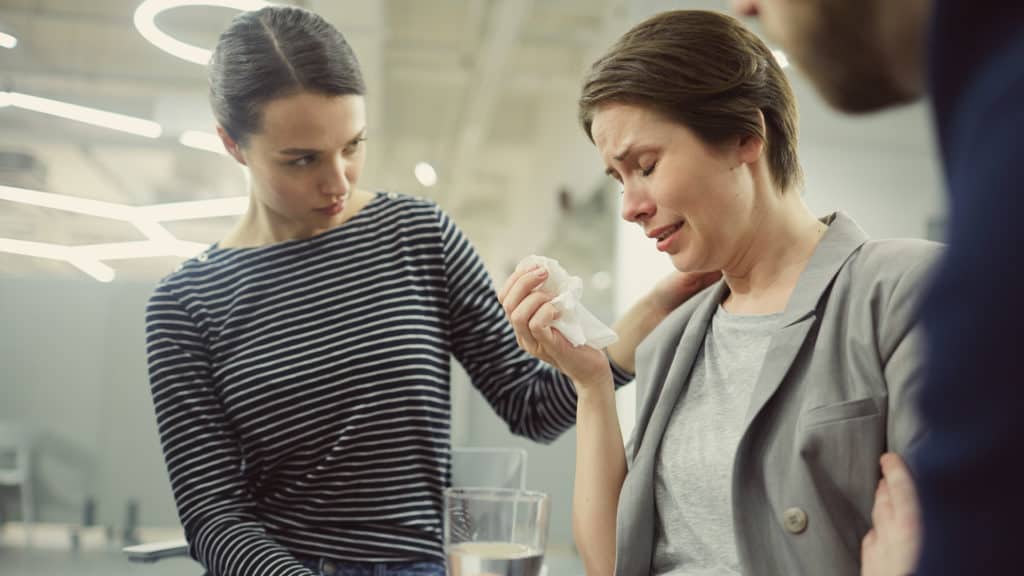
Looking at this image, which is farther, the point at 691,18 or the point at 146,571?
the point at 146,571

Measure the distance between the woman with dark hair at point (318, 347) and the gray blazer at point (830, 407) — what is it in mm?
408

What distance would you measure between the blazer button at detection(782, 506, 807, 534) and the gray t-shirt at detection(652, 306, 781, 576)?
101 mm

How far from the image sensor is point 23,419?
11.5ft

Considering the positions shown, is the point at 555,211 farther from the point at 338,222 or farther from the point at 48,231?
the point at 338,222

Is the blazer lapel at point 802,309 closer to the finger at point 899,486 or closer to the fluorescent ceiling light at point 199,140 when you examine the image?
the finger at point 899,486

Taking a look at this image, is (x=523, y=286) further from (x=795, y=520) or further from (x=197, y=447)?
(x=197, y=447)

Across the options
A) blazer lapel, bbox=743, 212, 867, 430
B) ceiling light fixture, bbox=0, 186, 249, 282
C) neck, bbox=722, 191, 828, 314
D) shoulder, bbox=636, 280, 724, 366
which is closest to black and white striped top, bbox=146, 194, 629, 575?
shoulder, bbox=636, 280, 724, 366

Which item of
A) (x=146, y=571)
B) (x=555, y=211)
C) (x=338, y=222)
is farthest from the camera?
(x=555, y=211)

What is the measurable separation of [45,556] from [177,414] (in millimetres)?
2301

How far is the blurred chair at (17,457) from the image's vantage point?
3.48 meters

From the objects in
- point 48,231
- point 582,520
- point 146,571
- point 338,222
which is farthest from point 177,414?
point 48,231

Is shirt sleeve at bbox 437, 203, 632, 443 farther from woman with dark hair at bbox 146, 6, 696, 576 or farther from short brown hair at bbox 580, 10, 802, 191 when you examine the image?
short brown hair at bbox 580, 10, 802, 191

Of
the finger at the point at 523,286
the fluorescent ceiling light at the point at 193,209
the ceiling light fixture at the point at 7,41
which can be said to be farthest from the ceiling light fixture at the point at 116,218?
the finger at the point at 523,286

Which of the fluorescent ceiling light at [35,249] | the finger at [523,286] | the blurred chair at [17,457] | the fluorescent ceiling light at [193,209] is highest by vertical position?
the fluorescent ceiling light at [193,209]
